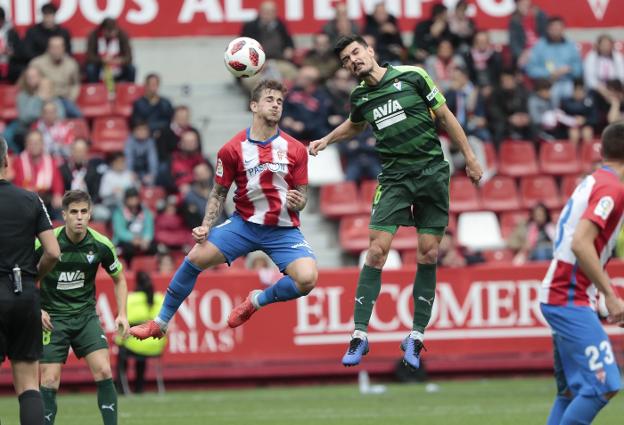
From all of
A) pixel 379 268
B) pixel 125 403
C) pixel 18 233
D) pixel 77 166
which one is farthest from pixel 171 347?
pixel 18 233

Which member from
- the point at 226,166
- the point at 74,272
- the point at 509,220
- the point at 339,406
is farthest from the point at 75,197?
the point at 509,220

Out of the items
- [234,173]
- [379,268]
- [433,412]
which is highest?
[234,173]

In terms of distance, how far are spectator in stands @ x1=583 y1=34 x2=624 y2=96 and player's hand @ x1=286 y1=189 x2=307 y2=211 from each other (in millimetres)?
11721

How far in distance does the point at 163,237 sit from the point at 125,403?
3.02m

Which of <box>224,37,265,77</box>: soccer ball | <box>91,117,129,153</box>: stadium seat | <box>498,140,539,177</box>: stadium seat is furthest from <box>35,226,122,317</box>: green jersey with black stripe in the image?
<box>498,140,539,177</box>: stadium seat

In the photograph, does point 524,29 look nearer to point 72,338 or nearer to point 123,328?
point 72,338

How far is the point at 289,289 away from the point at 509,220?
9.37 m

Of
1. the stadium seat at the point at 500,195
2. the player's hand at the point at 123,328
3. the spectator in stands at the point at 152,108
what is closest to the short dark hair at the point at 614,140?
the player's hand at the point at 123,328

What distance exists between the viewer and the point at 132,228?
18.4m

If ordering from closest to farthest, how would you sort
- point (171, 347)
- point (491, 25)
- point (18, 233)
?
1. point (18, 233)
2. point (171, 347)
3. point (491, 25)

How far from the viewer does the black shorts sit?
31.8 feet

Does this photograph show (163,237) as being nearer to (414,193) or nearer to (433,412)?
(433,412)

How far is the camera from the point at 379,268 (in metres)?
11.6

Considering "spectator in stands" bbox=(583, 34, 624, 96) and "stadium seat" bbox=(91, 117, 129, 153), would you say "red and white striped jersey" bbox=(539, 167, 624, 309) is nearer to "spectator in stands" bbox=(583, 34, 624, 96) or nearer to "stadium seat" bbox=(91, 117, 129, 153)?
"stadium seat" bbox=(91, 117, 129, 153)
